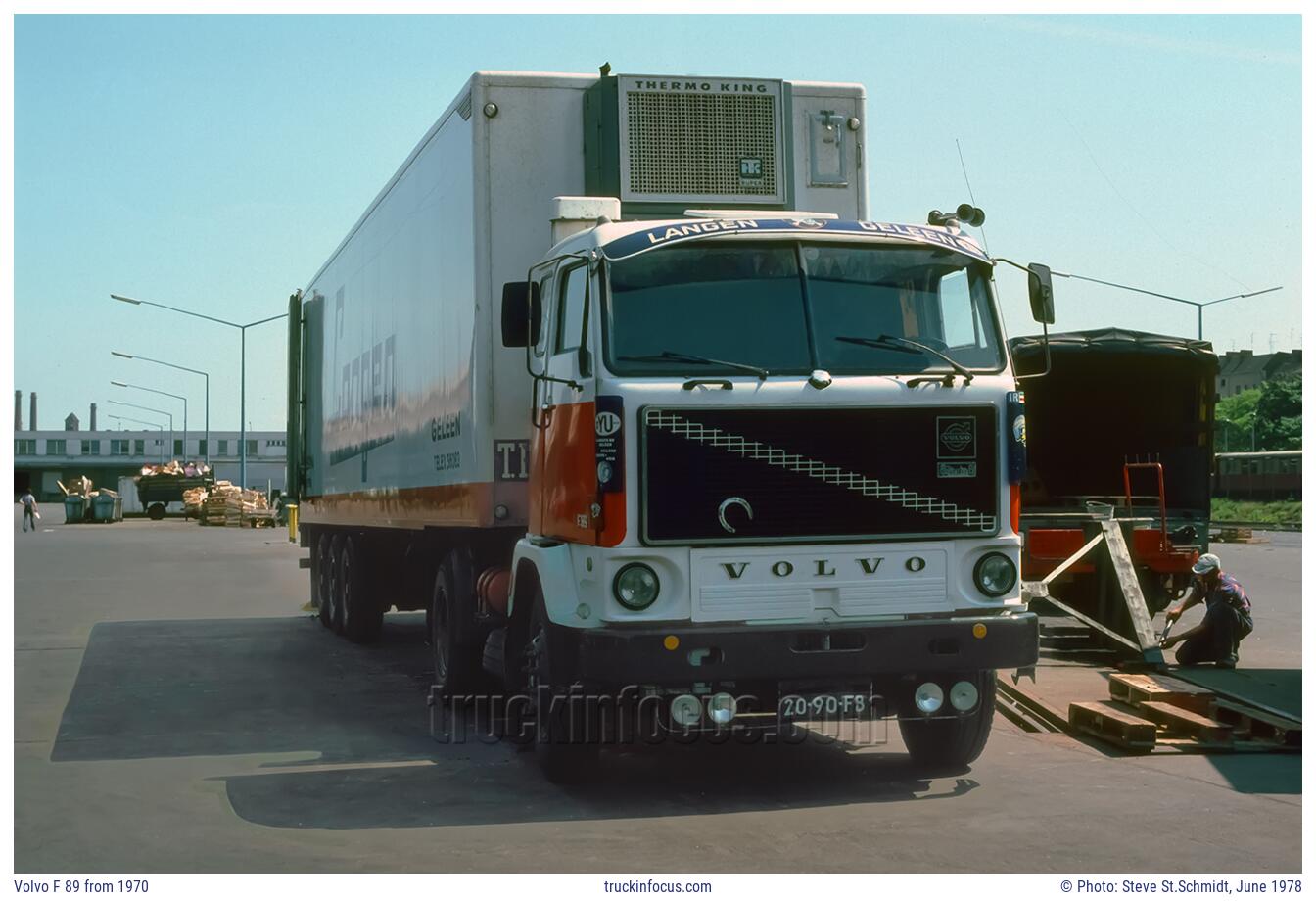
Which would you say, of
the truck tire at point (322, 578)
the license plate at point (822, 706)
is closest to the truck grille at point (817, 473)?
the license plate at point (822, 706)

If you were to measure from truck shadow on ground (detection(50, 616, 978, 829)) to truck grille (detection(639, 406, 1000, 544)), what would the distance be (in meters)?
1.35

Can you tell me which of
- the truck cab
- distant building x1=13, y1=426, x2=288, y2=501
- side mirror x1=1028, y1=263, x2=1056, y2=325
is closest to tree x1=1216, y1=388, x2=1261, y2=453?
distant building x1=13, y1=426, x2=288, y2=501

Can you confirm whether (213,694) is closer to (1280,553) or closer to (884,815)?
(884,815)

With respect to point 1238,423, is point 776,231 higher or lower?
lower

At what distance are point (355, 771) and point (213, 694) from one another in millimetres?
3898

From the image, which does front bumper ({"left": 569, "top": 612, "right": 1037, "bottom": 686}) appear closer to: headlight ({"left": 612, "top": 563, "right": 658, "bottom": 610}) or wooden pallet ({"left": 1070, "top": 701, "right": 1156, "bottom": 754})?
headlight ({"left": 612, "top": 563, "right": 658, "bottom": 610})

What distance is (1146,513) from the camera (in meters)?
17.0

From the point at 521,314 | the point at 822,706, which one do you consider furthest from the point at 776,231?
the point at 822,706

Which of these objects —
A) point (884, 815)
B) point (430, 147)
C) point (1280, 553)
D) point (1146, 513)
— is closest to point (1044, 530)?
point (1146, 513)

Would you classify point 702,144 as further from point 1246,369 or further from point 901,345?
point 1246,369

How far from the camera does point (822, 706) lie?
28.0 feet

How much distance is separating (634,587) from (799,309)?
168 cm

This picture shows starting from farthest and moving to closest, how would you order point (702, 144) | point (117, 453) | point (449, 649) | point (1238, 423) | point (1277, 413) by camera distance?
1. point (117, 453)
2. point (1238, 423)
3. point (1277, 413)
4. point (449, 649)
5. point (702, 144)

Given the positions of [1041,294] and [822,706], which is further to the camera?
[1041,294]
